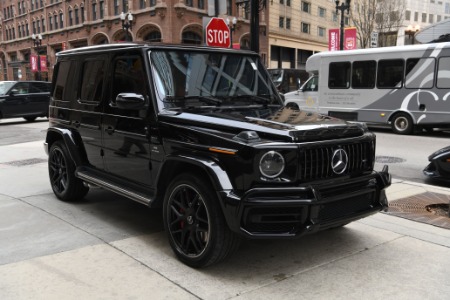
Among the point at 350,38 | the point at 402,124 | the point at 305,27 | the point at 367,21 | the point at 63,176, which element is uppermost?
the point at 305,27

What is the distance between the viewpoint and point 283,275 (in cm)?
377

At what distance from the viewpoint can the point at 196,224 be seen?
3.81 metres

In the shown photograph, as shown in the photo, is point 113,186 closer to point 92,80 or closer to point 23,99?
point 92,80

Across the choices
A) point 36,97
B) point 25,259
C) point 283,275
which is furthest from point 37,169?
point 36,97

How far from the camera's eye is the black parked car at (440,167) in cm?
730

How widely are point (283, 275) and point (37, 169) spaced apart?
6.69m

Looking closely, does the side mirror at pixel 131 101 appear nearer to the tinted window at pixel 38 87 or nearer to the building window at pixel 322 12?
the tinted window at pixel 38 87

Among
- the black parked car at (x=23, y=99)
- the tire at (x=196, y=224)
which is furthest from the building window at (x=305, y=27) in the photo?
the tire at (x=196, y=224)

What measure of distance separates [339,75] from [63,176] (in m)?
12.4

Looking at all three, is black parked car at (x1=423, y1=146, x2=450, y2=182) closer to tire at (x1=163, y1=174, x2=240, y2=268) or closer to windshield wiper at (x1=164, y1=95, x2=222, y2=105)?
windshield wiper at (x1=164, y1=95, x2=222, y2=105)

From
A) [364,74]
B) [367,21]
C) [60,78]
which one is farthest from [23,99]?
[367,21]

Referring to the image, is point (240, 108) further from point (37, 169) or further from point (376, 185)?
point (37, 169)

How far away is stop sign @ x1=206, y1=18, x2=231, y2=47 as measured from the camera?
29.5 ft

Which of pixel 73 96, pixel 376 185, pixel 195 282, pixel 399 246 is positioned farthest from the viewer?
pixel 73 96
